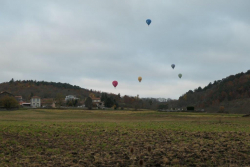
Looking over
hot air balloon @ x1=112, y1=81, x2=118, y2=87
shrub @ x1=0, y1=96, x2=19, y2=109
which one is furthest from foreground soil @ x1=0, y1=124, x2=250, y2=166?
shrub @ x1=0, y1=96, x2=19, y2=109

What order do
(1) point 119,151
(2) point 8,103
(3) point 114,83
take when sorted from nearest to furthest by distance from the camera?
(1) point 119,151, (3) point 114,83, (2) point 8,103

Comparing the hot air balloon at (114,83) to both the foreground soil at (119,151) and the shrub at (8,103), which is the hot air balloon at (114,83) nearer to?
the shrub at (8,103)

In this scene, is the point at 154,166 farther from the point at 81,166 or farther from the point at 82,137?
the point at 82,137

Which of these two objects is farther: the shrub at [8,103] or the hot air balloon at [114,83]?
the shrub at [8,103]

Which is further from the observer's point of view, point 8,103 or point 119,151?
point 8,103

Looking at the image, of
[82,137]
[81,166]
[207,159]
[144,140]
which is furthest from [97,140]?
[207,159]

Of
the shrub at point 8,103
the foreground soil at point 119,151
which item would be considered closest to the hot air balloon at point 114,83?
the shrub at point 8,103

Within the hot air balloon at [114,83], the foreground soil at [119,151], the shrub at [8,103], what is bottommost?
the foreground soil at [119,151]

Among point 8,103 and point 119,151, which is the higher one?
point 8,103

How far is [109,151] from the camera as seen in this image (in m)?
17.6

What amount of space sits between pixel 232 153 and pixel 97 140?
983 cm

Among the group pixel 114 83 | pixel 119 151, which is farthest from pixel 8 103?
pixel 119 151

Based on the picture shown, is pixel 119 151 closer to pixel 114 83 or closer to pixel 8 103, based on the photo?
pixel 114 83

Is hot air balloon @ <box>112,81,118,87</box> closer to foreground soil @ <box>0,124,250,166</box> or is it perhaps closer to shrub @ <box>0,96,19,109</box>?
shrub @ <box>0,96,19,109</box>
